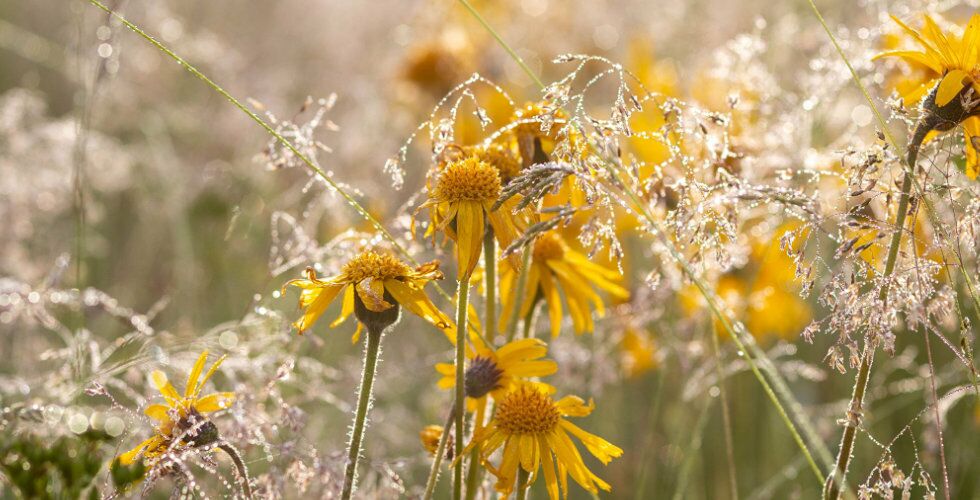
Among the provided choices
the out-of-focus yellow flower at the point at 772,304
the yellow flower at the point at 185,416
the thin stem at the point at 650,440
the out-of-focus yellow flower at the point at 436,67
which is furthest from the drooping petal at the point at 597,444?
the out-of-focus yellow flower at the point at 436,67

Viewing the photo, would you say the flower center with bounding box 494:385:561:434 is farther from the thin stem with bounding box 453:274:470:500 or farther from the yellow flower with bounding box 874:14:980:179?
the yellow flower with bounding box 874:14:980:179

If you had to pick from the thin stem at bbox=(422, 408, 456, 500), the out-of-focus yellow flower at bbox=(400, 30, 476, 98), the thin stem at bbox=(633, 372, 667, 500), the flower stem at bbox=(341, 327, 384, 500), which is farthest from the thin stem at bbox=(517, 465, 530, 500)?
the out-of-focus yellow flower at bbox=(400, 30, 476, 98)

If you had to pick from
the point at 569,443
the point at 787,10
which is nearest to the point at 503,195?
the point at 569,443

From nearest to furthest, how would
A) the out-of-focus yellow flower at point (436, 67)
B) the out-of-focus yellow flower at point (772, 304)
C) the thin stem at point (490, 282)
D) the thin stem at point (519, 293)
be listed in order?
the thin stem at point (490, 282) < the thin stem at point (519, 293) < the out-of-focus yellow flower at point (772, 304) < the out-of-focus yellow flower at point (436, 67)

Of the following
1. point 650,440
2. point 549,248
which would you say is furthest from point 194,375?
point 650,440

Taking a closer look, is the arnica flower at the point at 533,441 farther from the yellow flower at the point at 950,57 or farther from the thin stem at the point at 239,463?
the yellow flower at the point at 950,57

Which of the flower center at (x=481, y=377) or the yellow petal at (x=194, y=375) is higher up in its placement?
the yellow petal at (x=194, y=375)
